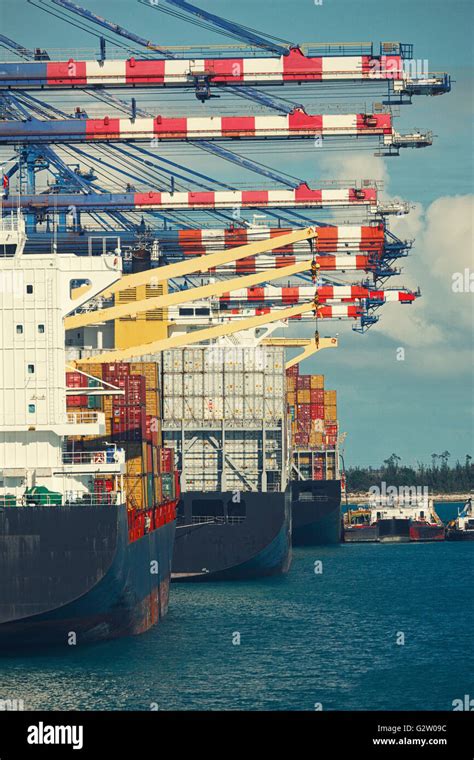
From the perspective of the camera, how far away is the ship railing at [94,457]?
43.0 meters

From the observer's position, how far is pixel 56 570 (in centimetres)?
3947

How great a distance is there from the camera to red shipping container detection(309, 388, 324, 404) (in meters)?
96.2

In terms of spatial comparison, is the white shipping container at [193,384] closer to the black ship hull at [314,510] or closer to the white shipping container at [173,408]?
the white shipping container at [173,408]

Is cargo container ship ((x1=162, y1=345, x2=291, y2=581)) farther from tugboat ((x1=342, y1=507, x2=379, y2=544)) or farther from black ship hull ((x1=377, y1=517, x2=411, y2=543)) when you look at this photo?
black ship hull ((x1=377, y1=517, x2=411, y2=543))

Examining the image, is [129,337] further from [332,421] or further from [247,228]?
[332,421]

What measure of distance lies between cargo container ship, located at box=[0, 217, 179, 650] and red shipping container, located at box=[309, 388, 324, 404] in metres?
47.7

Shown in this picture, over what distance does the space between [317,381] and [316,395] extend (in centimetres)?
97

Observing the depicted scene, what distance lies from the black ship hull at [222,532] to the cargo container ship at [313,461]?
103 ft

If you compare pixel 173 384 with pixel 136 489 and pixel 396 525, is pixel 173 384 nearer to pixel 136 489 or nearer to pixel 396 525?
pixel 136 489

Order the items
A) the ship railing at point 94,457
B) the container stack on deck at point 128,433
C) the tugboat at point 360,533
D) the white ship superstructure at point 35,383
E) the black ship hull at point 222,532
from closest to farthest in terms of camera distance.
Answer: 1. the white ship superstructure at point 35,383
2. the ship railing at point 94,457
3. the container stack on deck at point 128,433
4. the black ship hull at point 222,532
5. the tugboat at point 360,533

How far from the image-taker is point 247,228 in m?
72.9

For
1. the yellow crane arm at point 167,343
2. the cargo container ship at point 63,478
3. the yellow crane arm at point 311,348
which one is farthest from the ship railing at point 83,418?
the yellow crane arm at point 311,348

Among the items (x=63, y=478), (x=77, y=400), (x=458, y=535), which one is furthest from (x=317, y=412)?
(x=63, y=478)

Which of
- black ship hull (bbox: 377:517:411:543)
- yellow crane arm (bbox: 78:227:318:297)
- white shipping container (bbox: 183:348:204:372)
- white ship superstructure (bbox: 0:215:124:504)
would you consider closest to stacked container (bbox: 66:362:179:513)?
white ship superstructure (bbox: 0:215:124:504)
